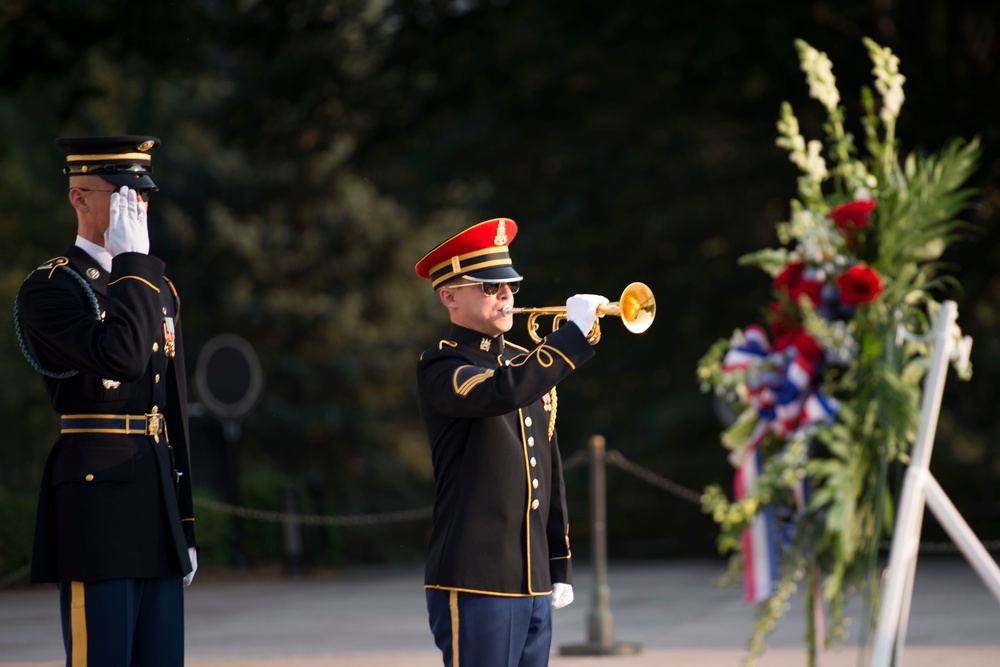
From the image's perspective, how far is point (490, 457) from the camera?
454 cm

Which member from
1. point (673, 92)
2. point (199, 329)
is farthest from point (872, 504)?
point (199, 329)

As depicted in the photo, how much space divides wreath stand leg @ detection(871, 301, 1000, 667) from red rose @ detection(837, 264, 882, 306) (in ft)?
1.79

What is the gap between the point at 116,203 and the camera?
4352 mm

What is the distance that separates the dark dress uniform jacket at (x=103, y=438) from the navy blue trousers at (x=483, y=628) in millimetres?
725

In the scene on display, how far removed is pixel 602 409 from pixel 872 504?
16601mm

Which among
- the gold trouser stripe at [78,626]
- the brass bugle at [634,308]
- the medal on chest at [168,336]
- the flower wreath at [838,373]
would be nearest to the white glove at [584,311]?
the brass bugle at [634,308]

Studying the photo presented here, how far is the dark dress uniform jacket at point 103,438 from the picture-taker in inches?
166

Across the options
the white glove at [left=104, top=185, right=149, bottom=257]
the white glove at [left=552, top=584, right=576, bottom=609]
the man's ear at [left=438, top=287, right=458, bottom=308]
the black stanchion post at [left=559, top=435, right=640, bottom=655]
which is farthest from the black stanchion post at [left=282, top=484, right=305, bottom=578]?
the white glove at [left=104, top=185, right=149, bottom=257]

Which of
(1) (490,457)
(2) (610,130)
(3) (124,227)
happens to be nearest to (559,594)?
(1) (490,457)

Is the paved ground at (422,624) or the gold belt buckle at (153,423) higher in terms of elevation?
the gold belt buckle at (153,423)

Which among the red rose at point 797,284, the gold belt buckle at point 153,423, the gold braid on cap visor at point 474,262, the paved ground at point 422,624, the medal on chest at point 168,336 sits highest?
the gold braid on cap visor at point 474,262

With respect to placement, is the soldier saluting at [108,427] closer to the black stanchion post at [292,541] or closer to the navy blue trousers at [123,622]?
the navy blue trousers at [123,622]

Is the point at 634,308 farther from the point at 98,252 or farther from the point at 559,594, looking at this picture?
the point at 98,252

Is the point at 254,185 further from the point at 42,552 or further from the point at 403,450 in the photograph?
the point at 42,552
